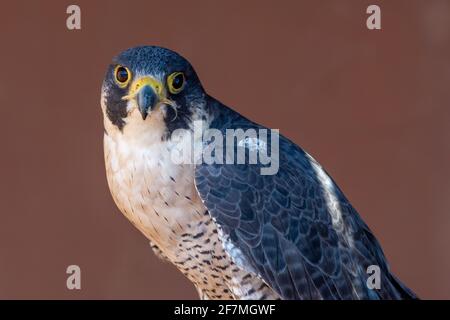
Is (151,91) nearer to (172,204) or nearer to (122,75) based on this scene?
(122,75)

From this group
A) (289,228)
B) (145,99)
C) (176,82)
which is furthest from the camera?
(289,228)

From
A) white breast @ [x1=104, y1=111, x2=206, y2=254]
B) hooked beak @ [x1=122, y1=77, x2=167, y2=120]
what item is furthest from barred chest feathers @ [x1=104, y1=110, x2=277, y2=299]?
hooked beak @ [x1=122, y1=77, x2=167, y2=120]

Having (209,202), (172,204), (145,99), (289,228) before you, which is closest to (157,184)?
(172,204)

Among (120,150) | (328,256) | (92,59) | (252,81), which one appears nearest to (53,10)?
(92,59)

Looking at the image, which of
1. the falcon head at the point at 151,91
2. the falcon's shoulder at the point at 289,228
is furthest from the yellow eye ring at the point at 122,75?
the falcon's shoulder at the point at 289,228
